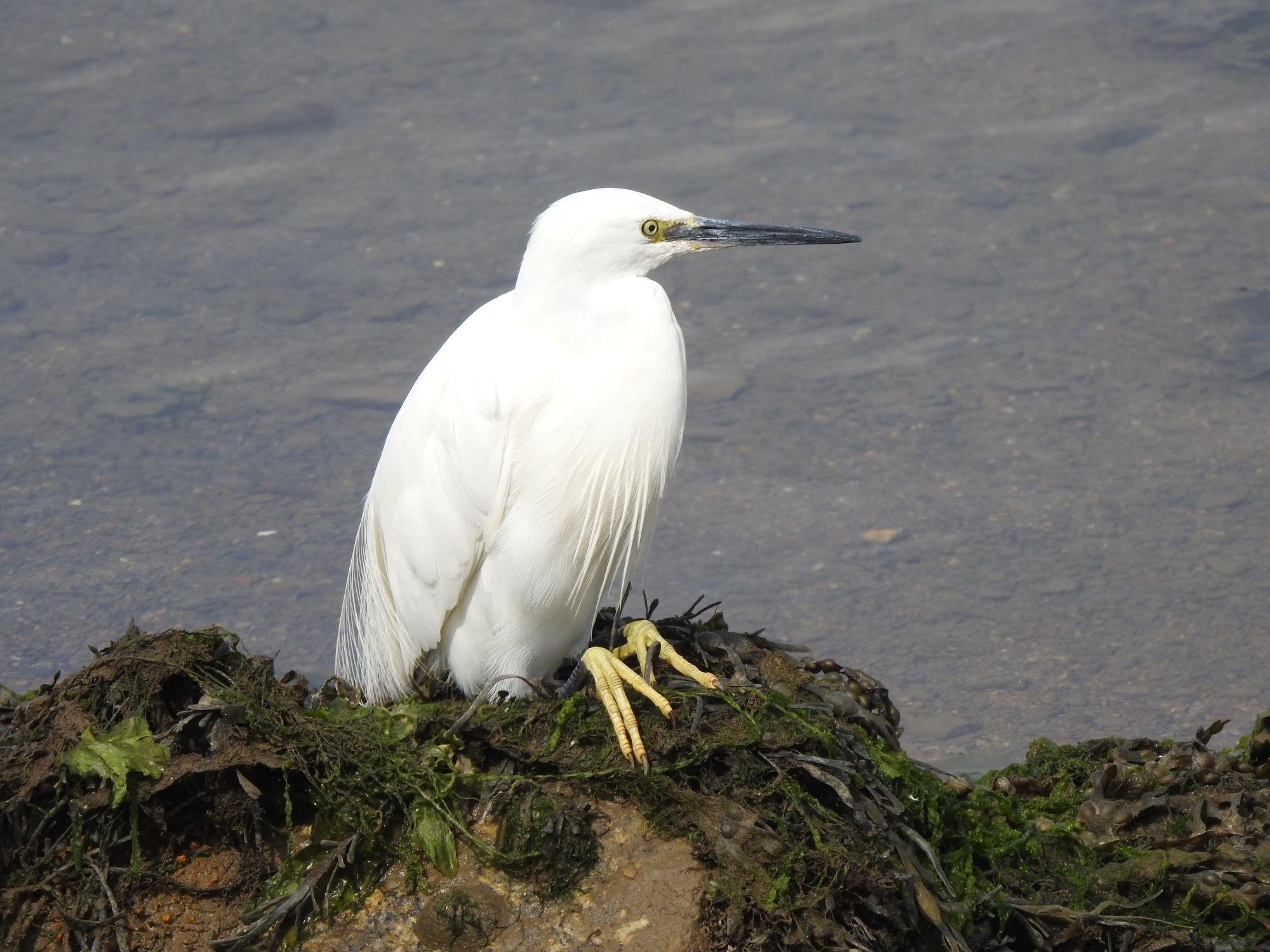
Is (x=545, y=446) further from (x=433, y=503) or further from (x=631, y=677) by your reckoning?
(x=631, y=677)

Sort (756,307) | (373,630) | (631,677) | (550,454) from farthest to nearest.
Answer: (756,307)
(373,630)
(550,454)
(631,677)

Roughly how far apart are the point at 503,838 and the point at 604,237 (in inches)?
58.0

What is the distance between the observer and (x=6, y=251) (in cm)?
838

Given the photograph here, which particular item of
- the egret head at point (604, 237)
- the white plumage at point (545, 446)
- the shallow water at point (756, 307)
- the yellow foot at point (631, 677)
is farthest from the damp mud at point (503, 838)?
the shallow water at point (756, 307)

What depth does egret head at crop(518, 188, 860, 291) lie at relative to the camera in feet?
11.9

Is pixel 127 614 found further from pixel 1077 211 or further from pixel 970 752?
pixel 1077 211

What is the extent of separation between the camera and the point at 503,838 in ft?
10.5

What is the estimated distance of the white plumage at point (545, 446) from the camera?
12.0 feet

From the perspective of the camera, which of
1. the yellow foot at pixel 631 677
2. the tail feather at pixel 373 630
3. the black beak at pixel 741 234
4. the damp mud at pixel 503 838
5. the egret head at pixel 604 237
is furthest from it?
the tail feather at pixel 373 630

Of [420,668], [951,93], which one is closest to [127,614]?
[420,668]

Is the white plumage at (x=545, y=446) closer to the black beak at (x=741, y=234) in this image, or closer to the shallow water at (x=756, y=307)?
the black beak at (x=741, y=234)

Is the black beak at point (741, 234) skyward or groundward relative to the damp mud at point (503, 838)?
skyward

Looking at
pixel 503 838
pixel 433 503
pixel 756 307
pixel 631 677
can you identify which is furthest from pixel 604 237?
pixel 756 307

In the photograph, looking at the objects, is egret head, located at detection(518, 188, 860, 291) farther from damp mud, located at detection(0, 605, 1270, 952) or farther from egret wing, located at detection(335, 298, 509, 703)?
damp mud, located at detection(0, 605, 1270, 952)
